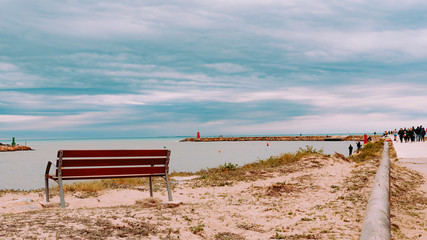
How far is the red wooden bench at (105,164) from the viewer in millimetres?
6133

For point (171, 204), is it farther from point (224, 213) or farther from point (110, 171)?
point (110, 171)

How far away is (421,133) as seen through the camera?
3662 centimetres

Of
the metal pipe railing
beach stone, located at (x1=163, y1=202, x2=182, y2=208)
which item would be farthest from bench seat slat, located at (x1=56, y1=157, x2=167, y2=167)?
the metal pipe railing

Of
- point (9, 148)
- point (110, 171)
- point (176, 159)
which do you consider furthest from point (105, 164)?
point (9, 148)

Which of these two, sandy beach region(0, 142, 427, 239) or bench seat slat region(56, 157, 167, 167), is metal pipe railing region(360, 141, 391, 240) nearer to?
sandy beach region(0, 142, 427, 239)

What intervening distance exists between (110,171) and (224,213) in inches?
91.2

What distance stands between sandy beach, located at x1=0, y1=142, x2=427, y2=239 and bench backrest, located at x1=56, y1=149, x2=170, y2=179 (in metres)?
0.59

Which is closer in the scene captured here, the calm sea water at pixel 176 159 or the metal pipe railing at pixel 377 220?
the metal pipe railing at pixel 377 220

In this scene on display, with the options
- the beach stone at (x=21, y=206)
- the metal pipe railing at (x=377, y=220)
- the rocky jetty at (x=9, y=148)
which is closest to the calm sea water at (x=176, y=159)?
the rocky jetty at (x=9, y=148)

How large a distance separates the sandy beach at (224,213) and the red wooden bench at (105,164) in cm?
56

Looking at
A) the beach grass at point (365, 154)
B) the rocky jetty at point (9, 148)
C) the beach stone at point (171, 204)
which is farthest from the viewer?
the rocky jetty at point (9, 148)

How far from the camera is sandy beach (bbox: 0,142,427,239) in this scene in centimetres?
400

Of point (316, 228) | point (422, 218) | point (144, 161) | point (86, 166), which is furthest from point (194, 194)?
point (422, 218)

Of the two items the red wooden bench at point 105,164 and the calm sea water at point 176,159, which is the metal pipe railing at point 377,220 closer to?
the red wooden bench at point 105,164
